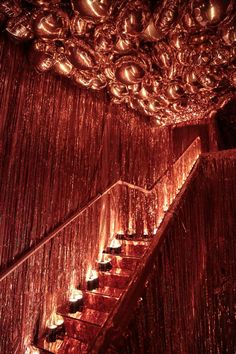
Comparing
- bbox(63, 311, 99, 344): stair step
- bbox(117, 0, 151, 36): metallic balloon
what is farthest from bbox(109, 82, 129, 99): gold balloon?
bbox(63, 311, 99, 344): stair step

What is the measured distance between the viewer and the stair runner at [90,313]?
7.83 feet

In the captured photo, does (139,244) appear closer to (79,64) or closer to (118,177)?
(118,177)

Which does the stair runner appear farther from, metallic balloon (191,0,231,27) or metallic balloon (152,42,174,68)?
metallic balloon (152,42,174,68)

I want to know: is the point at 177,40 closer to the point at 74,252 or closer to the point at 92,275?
the point at 74,252

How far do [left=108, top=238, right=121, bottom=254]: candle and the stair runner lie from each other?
145 mm

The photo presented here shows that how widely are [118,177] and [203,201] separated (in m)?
2.01

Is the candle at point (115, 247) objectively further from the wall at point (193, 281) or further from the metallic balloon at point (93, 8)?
the metallic balloon at point (93, 8)

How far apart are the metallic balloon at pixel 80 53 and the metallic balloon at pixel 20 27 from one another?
0.35 meters

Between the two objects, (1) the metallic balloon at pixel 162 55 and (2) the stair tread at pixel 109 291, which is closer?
(1) the metallic balloon at pixel 162 55

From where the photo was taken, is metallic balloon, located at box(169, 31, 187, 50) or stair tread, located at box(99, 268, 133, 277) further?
stair tread, located at box(99, 268, 133, 277)

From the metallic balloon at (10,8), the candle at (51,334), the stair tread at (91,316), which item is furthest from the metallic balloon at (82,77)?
the candle at (51,334)

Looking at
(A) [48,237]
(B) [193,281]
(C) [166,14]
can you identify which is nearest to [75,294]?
(A) [48,237]

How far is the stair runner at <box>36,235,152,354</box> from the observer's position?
2387mm

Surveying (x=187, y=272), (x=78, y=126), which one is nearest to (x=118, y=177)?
(x=78, y=126)
